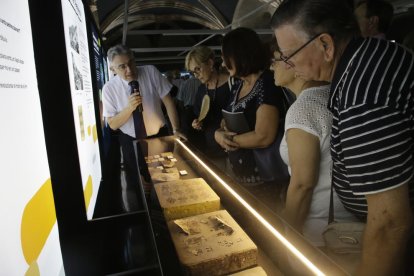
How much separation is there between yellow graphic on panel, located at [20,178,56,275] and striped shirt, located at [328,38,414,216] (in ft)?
3.68

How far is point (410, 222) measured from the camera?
861 millimetres

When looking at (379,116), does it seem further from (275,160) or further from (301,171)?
(275,160)

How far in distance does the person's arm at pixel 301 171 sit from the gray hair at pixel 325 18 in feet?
1.35

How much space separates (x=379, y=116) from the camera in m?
0.83

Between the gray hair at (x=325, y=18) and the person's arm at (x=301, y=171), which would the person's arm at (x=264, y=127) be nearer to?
the person's arm at (x=301, y=171)

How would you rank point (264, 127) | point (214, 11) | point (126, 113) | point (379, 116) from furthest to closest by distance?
point (214, 11) < point (126, 113) < point (264, 127) < point (379, 116)

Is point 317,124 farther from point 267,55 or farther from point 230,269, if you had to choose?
point 267,55

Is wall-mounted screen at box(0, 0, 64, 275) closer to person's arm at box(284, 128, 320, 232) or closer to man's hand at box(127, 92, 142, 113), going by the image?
person's arm at box(284, 128, 320, 232)

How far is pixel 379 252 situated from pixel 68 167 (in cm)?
144

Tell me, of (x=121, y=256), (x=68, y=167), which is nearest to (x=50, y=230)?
(x=68, y=167)

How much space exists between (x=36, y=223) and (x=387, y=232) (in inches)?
49.1

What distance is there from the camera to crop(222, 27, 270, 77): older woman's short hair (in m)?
1.98

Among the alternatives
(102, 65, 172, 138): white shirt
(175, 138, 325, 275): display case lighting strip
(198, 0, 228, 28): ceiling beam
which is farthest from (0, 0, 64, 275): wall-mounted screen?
(198, 0, 228, 28): ceiling beam

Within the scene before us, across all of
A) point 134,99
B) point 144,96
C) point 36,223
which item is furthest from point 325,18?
point 144,96
